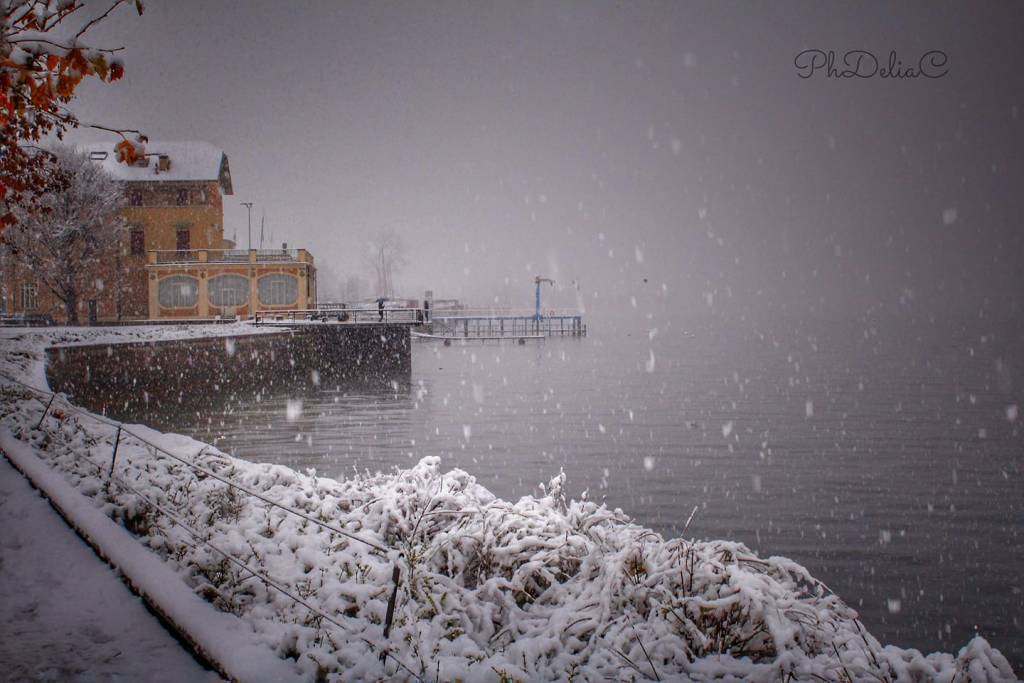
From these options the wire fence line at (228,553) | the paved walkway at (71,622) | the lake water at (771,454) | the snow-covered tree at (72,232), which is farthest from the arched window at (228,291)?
the paved walkway at (71,622)

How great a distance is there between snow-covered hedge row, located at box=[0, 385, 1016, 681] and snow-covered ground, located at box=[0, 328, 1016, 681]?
0.01 metres

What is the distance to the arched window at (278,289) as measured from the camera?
50.8 m

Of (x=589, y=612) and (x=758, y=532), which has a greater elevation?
(x=589, y=612)

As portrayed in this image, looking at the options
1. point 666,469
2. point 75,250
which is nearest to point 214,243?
point 75,250

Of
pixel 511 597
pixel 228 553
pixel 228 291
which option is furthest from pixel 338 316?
pixel 511 597

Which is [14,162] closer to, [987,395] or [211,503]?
[211,503]

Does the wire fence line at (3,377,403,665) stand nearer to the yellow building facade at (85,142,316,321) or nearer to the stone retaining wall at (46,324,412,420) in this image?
the stone retaining wall at (46,324,412,420)

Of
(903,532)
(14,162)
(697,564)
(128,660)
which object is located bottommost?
(903,532)

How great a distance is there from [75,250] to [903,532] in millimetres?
45456

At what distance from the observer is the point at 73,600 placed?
4965mm

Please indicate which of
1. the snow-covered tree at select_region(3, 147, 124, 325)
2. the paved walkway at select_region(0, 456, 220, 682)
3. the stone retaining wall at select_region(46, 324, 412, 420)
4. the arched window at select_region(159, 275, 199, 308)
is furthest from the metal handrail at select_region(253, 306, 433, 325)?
the paved walkway at select_region(0, 456, 220, 682)

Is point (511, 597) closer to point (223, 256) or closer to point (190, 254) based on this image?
point (223, 256)

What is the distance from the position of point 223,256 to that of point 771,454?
139ft

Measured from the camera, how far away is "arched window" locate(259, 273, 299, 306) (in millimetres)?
50844
